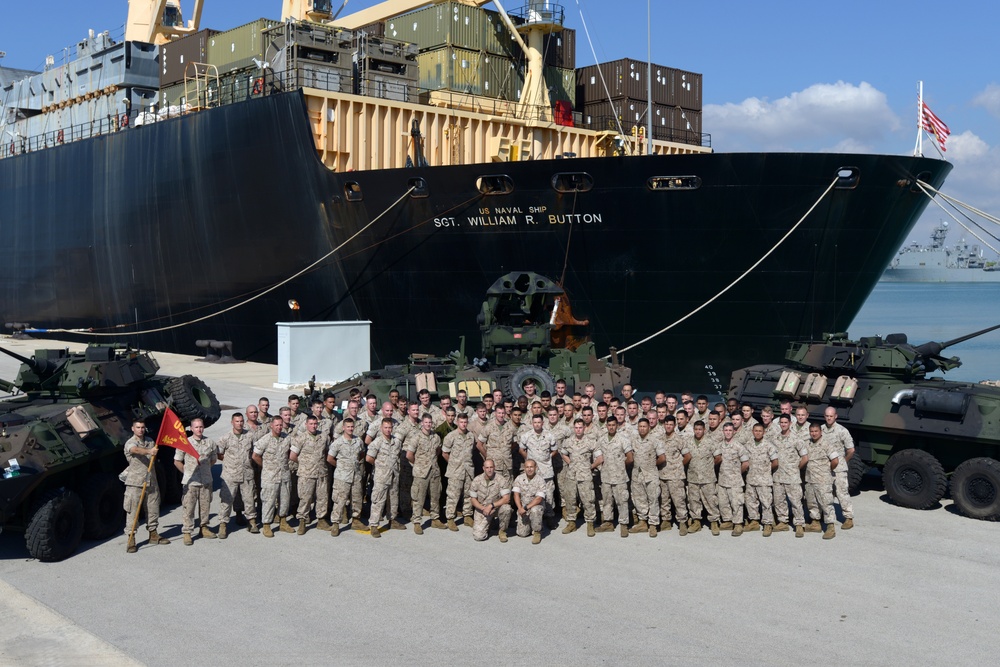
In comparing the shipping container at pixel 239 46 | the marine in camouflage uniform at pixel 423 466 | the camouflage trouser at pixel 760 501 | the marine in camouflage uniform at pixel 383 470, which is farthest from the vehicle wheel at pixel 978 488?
the shipping container at pixel 239 46

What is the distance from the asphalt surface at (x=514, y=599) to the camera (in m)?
6.96

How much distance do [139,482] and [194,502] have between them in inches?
23.5

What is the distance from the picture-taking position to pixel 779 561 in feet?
30.3

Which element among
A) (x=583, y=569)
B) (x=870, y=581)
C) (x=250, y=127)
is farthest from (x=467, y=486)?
(x=250, y=127)

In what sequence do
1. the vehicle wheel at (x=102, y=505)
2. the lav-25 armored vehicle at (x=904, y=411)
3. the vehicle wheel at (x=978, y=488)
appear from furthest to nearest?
the lav-25 armored vehicle at (x=904, y=411) → the vehicle wheel at (x=978, y=488) → the vehicle wheel at (x=102, y=505)

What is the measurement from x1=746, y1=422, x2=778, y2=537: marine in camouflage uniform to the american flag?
1011 cm

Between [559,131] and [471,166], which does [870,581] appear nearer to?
[471,166]

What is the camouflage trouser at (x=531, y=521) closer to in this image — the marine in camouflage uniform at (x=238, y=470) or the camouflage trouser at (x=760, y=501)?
the camouflage trouser at (x=760, y=501)

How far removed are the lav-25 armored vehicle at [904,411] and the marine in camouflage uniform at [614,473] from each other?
3.47 m

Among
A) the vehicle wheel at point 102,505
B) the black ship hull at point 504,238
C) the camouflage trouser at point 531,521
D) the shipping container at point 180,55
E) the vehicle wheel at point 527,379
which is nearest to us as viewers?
the vehicle wheel at point 102,505

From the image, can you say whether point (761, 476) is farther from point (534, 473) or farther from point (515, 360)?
point (515, 360)

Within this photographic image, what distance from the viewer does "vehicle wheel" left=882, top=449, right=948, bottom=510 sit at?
11344 millimetres

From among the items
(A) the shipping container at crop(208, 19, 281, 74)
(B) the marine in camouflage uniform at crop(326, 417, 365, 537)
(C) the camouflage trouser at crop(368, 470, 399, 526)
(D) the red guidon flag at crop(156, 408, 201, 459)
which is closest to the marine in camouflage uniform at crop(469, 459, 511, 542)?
(C) the camouflage trouser at crop(368, 470, 399, 526)

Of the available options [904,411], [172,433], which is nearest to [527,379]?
[904,411]
